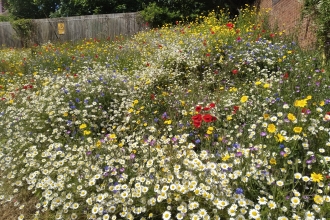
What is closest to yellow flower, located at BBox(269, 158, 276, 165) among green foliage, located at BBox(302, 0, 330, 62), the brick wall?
green foliage, located at BBox(302, 0, 330, 62)

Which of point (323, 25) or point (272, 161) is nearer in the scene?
point (272, 161)

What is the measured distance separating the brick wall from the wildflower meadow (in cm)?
127

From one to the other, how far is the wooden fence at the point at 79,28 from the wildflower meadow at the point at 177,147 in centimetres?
1057

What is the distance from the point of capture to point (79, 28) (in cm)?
1512

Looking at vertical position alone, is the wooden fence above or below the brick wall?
below

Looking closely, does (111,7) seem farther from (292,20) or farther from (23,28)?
(292,20)

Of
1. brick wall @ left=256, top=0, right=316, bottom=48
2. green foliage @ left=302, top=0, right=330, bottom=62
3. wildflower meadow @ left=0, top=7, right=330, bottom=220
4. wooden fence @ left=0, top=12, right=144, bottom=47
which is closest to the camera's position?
wildflower meadow @ left=0, top=7, right=330, bottom=220

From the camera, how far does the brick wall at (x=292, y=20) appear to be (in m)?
5.63

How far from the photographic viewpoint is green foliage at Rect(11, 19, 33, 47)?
50.8 ft

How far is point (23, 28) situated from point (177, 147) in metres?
16.7

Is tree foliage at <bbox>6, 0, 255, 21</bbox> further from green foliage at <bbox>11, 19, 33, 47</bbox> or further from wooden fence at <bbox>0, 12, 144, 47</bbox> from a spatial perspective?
green foliage at <bbox>11, 19, 33, 47</bbox>

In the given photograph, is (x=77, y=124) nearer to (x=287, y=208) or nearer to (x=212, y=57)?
(x=287, y=208)

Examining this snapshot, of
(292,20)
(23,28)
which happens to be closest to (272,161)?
(292,20)

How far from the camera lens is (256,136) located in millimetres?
2328
